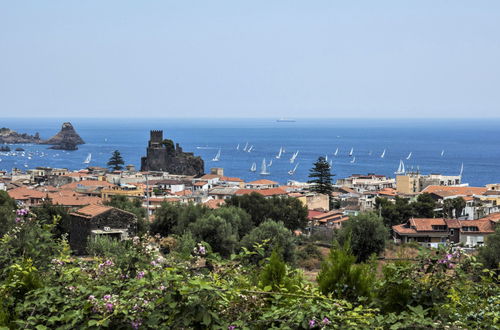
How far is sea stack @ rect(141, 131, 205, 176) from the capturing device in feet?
242

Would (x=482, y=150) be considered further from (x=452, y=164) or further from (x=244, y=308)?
(x=244, y=308)

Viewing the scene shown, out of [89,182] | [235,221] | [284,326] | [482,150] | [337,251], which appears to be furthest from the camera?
[482,150]

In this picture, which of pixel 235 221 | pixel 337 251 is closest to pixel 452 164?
pixel 235 221

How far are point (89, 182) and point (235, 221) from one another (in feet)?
93.5

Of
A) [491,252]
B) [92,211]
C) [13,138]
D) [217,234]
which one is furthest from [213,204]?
[13,138]

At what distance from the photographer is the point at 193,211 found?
999 inches

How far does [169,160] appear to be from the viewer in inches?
2936

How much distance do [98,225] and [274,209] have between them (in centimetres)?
1054

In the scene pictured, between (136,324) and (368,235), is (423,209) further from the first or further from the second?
(136,324)

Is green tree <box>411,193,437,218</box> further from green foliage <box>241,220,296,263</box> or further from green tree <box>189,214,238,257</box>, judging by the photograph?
green foliage <box>241,220,296,263</box>

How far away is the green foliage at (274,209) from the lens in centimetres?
3052

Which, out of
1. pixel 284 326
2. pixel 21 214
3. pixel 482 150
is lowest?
pixel 482 150

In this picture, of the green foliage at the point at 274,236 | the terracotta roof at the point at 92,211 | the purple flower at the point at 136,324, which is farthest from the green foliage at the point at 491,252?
the purple flower at the point at 136,324

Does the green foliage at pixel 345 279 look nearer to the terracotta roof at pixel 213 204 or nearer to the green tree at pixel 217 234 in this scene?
the green tree at pixel 217 234
